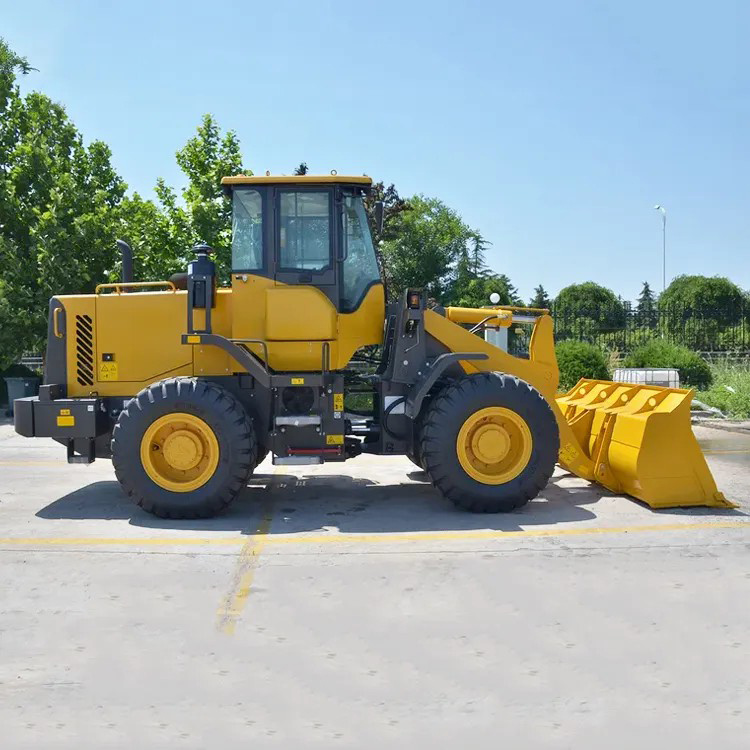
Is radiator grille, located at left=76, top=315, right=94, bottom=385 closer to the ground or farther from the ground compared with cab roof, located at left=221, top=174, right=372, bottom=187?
closer to the ground

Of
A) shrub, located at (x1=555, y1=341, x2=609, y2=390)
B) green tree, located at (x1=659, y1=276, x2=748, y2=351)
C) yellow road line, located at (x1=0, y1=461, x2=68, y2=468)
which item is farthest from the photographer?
green tree, located at (x1=659, y1=276, x2=748, y2=351)

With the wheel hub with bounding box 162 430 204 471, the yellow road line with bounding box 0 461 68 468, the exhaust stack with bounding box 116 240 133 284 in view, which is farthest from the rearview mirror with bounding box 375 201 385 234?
the yellow road line with bounding box 0 461 68 468

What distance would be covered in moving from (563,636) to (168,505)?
4.01 meters

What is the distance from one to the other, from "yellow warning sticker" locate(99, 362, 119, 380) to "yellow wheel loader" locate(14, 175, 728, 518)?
14mm

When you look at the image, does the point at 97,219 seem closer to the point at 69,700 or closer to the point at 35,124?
the point at 35,124

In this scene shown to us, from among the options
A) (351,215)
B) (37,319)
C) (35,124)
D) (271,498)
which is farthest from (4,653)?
(35,124)

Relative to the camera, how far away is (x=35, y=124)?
67.6ft

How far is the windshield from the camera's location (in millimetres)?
7750

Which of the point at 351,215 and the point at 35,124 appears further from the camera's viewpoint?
the point at 35,124

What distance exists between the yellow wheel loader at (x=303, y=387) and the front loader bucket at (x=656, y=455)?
15 mm

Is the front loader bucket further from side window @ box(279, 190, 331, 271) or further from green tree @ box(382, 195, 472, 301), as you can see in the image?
green tree @ box(382, 195, 472, 301)

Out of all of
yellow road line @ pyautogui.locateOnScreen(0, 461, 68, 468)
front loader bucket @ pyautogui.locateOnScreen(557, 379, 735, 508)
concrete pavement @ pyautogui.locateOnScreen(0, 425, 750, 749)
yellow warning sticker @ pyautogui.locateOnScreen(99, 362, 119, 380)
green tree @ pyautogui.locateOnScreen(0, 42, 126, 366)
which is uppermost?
green tree @ pyautogui.locateOnScreen(0, 42, 126, 366)

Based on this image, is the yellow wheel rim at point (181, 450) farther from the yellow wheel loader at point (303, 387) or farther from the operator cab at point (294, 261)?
the operator cab at point (294, 261)

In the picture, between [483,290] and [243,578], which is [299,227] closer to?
[243,578]
